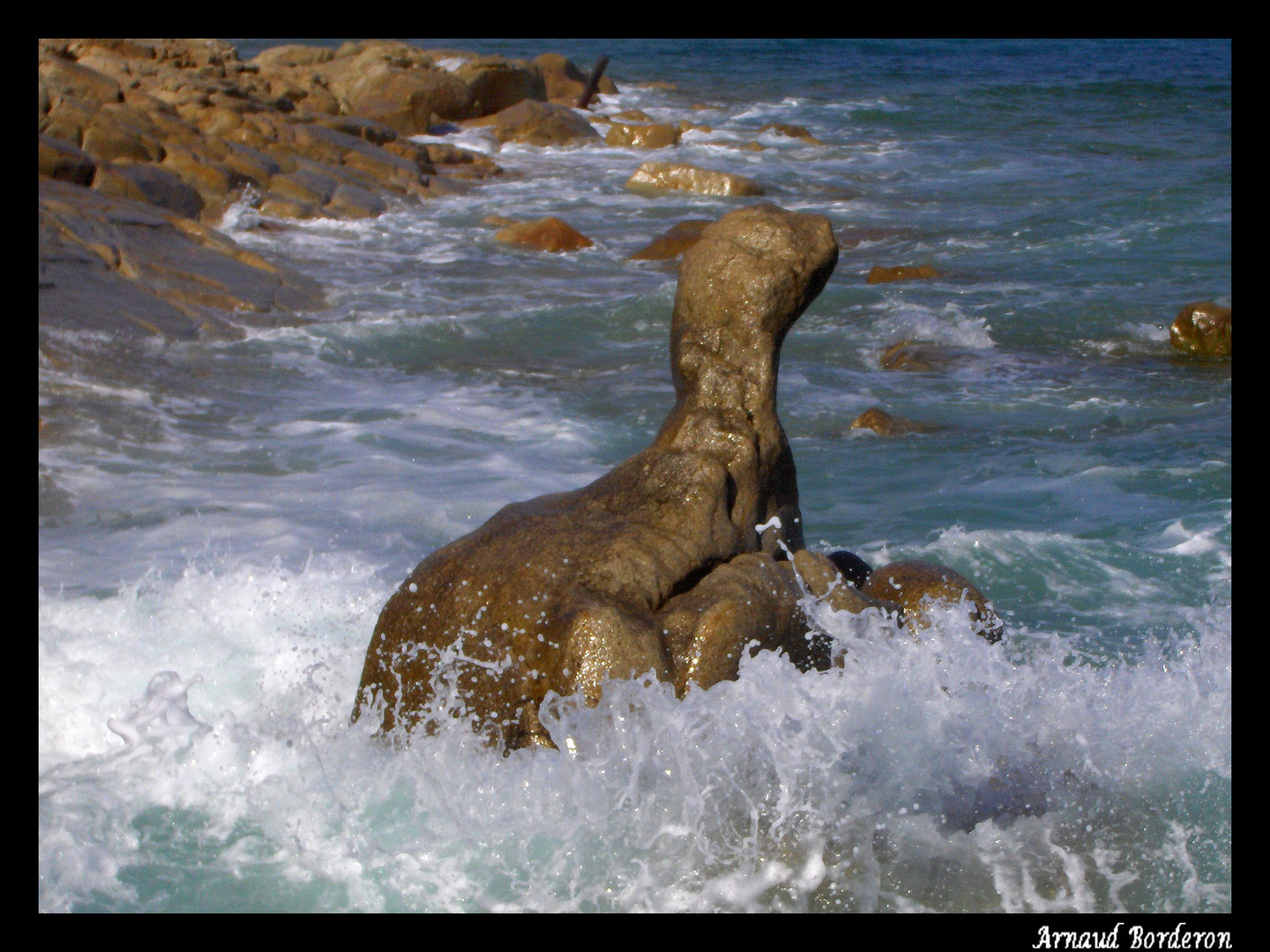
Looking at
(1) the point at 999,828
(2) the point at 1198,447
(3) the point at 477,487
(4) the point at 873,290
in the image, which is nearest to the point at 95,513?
(3) the point at 477,487

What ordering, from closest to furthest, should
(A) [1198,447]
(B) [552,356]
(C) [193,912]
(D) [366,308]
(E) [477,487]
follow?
(C) [193,912], (E) [477,487], (A) [1198,447], (B) [552,356], (D) [366,308]

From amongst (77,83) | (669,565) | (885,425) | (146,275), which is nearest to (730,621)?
(669,565)

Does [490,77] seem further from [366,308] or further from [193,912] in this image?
[193,912]

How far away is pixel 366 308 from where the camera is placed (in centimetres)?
1148

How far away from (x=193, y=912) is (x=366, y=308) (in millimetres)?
8365

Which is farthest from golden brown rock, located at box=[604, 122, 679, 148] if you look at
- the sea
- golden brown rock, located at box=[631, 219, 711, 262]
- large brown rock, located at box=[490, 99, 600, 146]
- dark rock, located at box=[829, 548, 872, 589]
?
dark rock, located at box=[829, 548, 872, 589]

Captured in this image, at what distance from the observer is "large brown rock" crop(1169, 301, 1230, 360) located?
34.4 ft

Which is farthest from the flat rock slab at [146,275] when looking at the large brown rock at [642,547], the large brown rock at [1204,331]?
the large brown rock at [1204,331]

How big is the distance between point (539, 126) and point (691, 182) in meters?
4.59

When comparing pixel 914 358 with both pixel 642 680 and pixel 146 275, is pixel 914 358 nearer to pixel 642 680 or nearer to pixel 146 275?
pixel 146 275

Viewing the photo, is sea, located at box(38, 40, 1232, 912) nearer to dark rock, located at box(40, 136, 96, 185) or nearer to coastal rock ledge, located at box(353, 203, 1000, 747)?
coastal rock ledge, located at box(353, 203, 1000, 747)

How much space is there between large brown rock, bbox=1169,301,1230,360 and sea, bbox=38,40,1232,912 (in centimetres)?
29

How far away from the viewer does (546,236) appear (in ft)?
47.4

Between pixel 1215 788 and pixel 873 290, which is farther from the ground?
pixel 873 290
